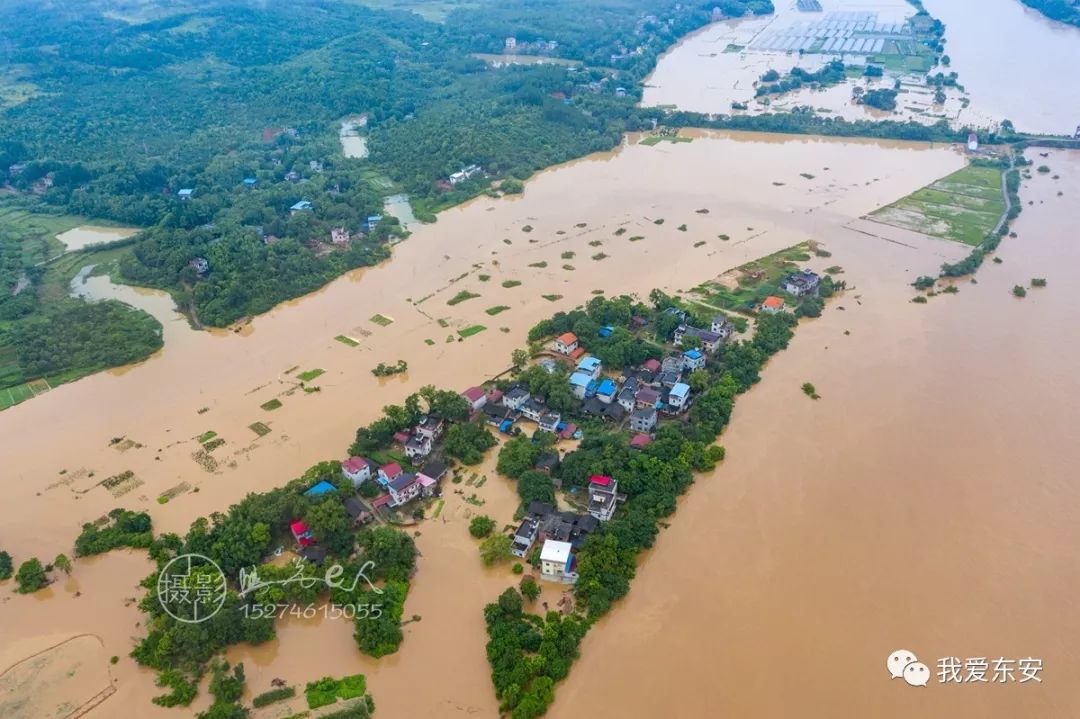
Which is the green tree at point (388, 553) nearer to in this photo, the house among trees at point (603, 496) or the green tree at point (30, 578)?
the house among trees at point (603, 496)

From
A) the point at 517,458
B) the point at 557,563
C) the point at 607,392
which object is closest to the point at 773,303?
the point at 607,392

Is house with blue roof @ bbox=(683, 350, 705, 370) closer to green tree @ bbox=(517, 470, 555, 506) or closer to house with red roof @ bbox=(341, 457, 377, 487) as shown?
green tree @ bbox=(517, 470, 555, 506)

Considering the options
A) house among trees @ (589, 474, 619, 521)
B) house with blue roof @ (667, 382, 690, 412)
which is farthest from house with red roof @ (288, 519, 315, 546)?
house with blue roof @ (667, 382, 690, 412)

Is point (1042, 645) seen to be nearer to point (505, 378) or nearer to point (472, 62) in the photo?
point (505, 378)

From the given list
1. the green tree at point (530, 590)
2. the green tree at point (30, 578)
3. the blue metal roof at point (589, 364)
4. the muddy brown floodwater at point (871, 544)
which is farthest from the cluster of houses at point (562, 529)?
the green tree at point (30, 578)

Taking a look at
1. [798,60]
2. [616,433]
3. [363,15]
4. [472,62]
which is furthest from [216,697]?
[363,15]
